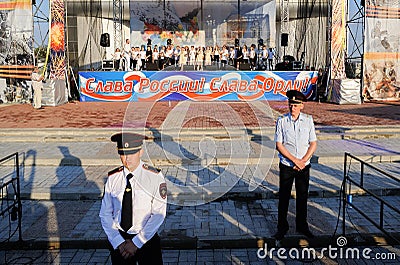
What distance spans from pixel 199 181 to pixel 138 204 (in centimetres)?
424

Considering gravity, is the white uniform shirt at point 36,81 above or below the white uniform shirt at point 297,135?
above

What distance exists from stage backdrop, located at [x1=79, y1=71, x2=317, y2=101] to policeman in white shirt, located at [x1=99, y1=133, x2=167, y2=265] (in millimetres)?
16184

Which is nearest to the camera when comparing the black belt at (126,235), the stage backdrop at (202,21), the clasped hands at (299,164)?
the black belt at (126,235)

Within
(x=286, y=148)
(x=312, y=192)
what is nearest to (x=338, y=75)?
(x=312, y=192)

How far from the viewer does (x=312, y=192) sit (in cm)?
637

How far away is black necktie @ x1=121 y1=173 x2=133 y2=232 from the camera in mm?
2902

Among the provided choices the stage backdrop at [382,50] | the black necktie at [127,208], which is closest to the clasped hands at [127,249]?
the black necktie at [127,208]

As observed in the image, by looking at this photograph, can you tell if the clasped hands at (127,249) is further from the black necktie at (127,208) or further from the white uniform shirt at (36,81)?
the white uniform shirt at (36,81)

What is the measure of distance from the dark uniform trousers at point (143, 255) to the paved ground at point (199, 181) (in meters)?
1.45

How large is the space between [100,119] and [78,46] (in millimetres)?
12989

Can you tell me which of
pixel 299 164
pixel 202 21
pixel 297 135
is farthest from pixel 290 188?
pixel 202 21

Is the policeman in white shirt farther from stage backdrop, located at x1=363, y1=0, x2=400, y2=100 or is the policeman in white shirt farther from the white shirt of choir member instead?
stage backdrop, located at x1=363, y1=0, x2=400, y2=100

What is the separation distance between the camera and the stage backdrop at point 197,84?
19031 millimetres

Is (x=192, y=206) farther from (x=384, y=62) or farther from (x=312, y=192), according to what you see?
(x=384, y=62)
